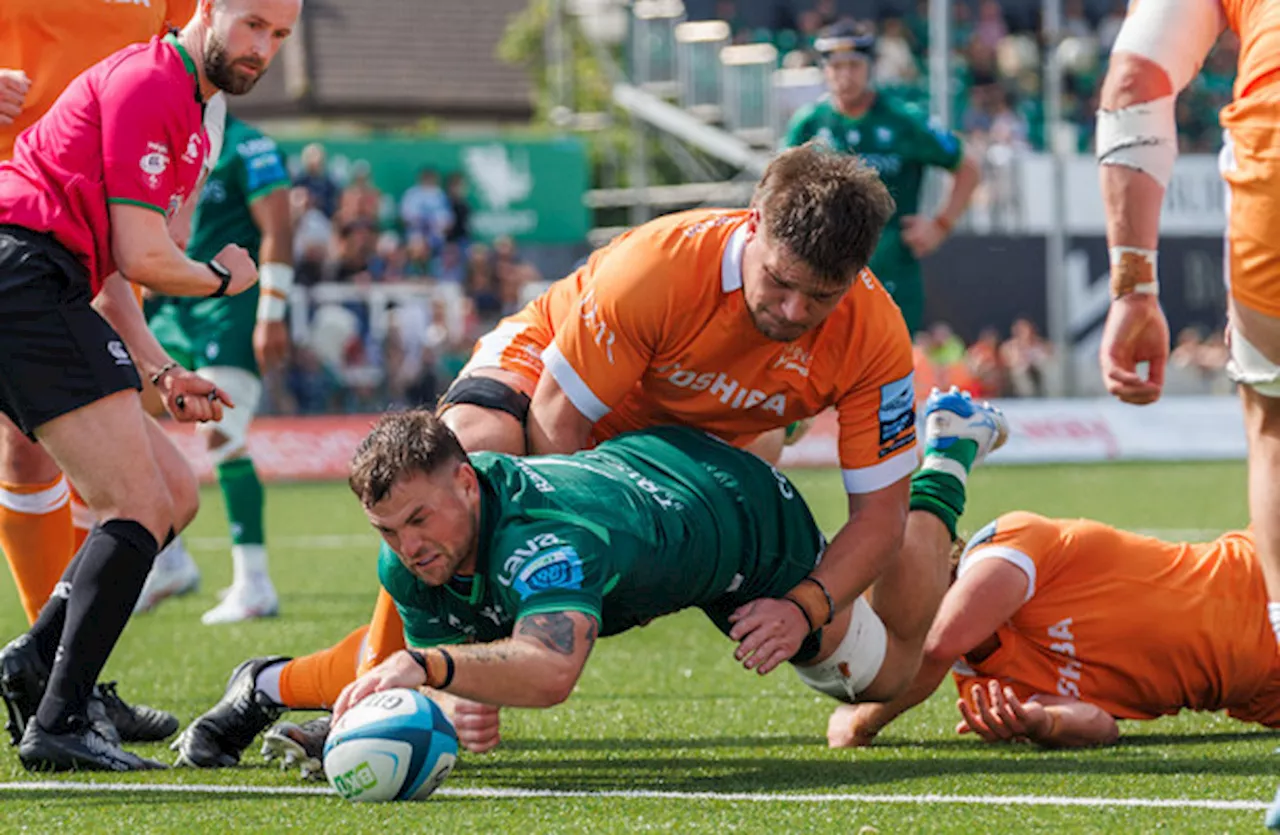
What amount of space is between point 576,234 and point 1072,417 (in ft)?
23.7

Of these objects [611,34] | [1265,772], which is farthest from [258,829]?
[611,34]

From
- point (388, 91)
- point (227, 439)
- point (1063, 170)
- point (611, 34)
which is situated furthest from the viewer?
point (388, 91)

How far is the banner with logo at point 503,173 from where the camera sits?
75.0ft

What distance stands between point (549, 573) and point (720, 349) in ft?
3.40

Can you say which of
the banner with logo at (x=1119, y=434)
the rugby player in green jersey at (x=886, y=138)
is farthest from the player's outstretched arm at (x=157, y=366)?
the banner with logo at (x=1119, y=434)

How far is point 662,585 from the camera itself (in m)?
4.55

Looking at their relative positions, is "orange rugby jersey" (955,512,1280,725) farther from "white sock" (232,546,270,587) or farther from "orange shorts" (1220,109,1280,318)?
"white sock" (232,546,270,587)

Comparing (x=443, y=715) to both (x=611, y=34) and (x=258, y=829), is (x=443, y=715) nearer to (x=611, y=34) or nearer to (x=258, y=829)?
(x=258, y=829)

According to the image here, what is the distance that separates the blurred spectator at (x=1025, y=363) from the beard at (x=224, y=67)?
19.8m

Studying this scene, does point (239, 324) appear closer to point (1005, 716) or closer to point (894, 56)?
point (1005, 716)

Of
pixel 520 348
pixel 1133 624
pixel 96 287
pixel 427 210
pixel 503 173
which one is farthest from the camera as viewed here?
pixel 503 173

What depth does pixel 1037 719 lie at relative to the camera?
5000 millimetres

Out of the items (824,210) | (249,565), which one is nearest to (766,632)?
(824,210)

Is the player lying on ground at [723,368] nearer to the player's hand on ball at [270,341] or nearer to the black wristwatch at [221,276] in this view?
the black wristwatch at [221,276]
